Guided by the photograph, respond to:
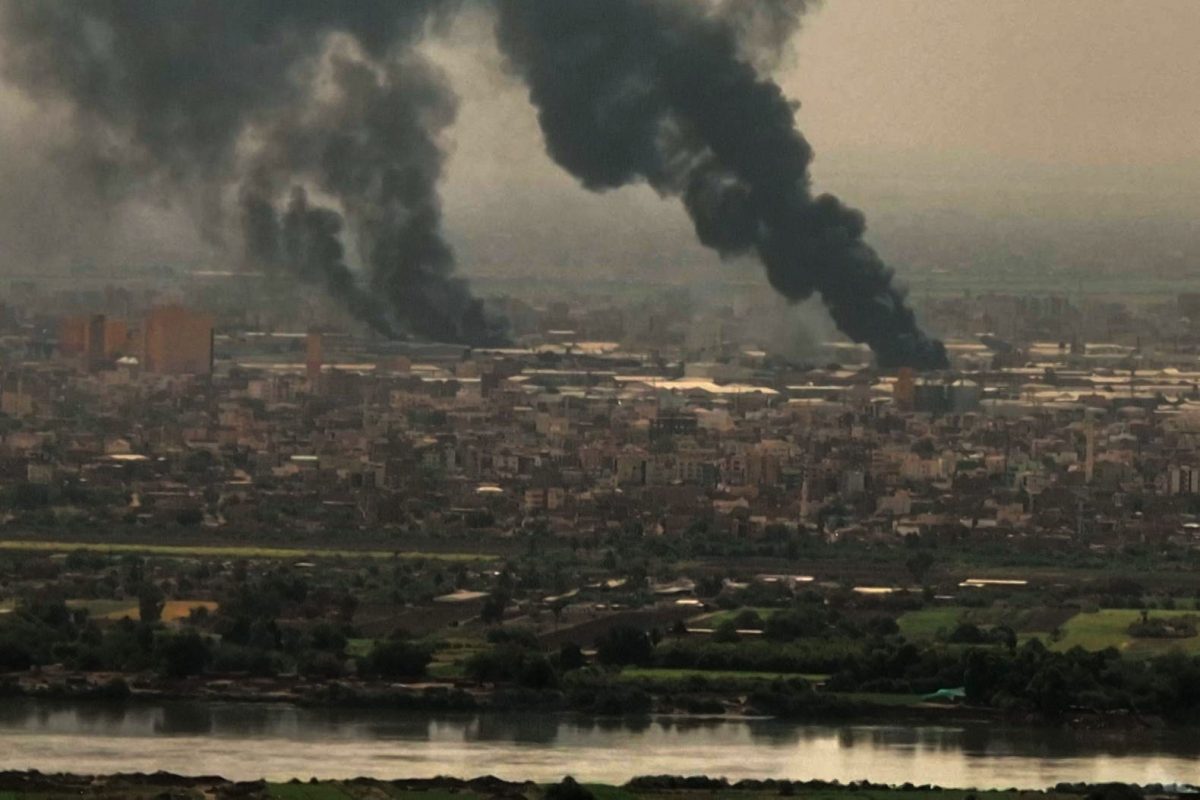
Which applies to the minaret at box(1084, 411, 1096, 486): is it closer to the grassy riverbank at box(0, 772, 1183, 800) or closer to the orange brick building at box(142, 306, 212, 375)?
the orange brick building at box(142, 306, 212, 375)

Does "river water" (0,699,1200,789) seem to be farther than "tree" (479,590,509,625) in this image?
No

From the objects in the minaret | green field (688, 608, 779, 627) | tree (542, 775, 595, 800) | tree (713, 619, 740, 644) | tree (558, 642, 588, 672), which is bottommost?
tree (542, 775, 595, 800)

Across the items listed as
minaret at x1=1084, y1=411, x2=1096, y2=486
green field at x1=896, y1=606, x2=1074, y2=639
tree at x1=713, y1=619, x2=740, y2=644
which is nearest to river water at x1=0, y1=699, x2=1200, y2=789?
tree at x1=713, y1=619, x2=740, y2=644

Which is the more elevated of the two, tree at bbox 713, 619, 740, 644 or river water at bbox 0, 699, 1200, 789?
tree at bbox 713, 619, 740, 644

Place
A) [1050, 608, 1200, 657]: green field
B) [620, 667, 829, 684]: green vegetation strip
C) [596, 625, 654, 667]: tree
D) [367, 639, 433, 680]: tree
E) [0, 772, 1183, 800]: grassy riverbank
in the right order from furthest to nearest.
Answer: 1. [1050, 608, 1200, 657]: green field
2. [596, 625, 654, 667]: tree
3. [367, 639, 433, 680]: tree
4. [620, 667, 829, 684]: green vegetation strip
5. [0, 772, 1183, 800]: grassy riverbank

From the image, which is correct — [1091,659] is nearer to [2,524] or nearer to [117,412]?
[2,524]

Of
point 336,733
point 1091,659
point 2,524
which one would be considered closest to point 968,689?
point 1091,659
